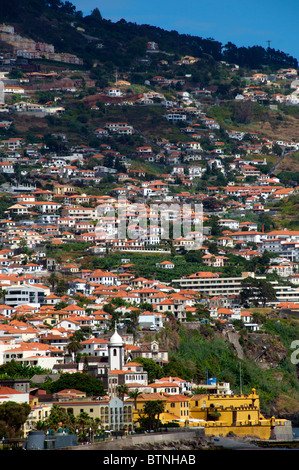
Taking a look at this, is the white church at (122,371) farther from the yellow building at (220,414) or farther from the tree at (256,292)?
the tree at (256,292)

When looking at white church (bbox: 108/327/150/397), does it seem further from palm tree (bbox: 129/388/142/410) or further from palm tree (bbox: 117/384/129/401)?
palm tree (bbox: 129/388/142/410)

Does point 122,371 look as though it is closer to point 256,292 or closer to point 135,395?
point 135,395

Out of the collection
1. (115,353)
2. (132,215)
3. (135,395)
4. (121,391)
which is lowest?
(135,395)

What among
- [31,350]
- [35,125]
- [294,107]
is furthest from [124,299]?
[294,107]

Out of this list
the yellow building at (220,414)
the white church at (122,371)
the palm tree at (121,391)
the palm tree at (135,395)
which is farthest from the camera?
the white church at (122,371)

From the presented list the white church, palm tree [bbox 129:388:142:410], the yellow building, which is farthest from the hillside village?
palm tree [bbox 129:388:142:410]

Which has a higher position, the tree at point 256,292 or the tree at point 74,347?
the tree at point 256,292

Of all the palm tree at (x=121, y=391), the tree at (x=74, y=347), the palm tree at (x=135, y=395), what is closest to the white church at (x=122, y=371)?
the palm tree at (x=121, y=391)

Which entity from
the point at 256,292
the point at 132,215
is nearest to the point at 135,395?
the point at 256,292
